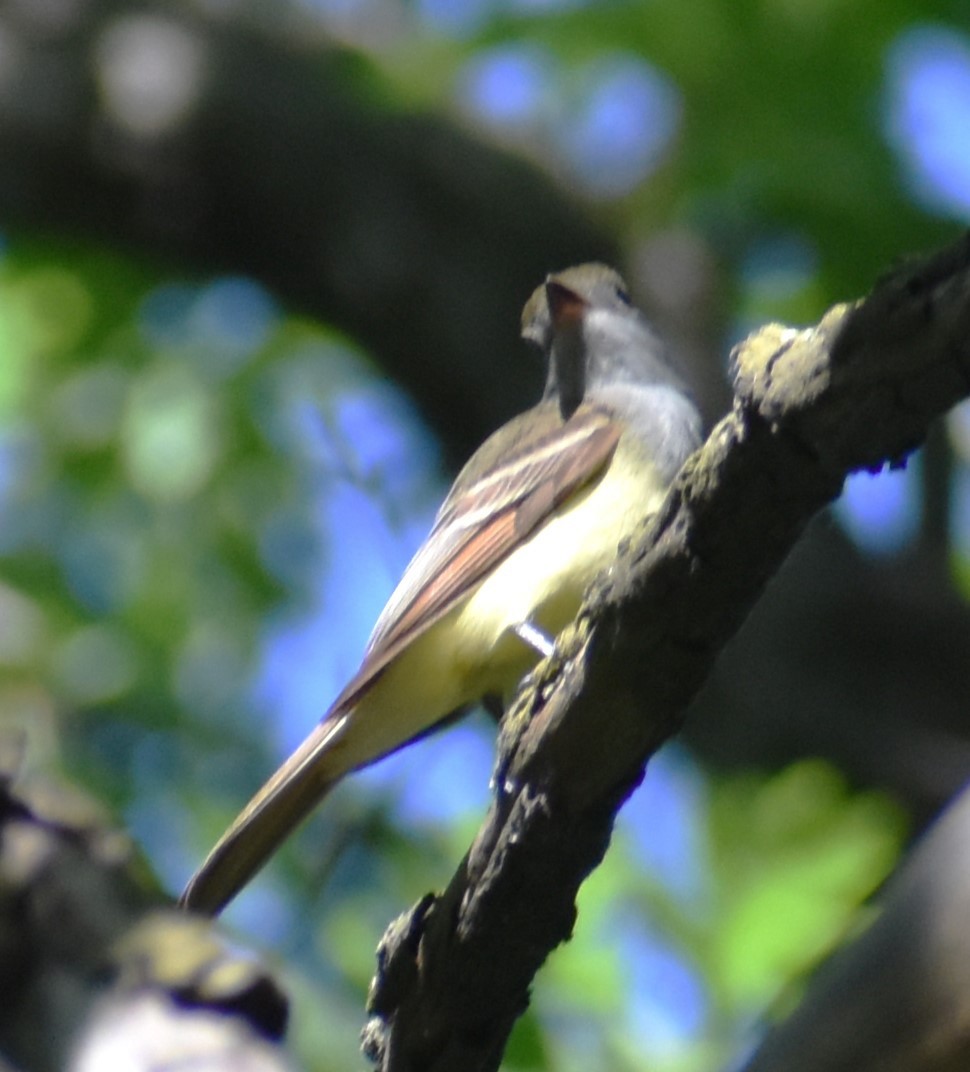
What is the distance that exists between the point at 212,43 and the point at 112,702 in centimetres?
304

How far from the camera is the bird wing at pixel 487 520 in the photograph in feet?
14.9

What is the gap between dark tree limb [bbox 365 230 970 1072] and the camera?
225cm

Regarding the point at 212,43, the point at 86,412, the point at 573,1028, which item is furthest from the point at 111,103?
the point at 573,1028

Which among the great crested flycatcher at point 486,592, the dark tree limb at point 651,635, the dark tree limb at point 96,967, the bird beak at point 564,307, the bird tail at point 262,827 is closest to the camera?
the dark tree limb at point 651,635

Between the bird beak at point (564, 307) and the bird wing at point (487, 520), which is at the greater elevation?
the bird beak at point (564, 307)

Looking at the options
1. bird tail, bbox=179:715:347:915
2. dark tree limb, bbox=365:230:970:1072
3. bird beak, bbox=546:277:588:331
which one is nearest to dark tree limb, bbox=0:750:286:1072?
bird tail, bbox=179:715:347:915

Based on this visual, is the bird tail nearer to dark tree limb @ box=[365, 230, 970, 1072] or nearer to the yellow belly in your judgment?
the yellow belly

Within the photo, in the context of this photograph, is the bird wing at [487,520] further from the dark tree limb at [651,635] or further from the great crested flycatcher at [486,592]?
the dark tree limb at [651,635]

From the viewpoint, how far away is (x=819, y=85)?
21.6 ft

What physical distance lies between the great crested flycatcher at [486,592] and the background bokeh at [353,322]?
139 centimetres

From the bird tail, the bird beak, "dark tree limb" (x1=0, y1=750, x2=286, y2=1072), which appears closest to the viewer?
"dark tree limb" (x1=0, y1=750, x2=286, y2=1072)

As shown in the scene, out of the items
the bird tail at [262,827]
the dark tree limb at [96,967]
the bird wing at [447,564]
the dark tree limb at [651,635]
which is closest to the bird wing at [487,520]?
the bird wing at [447,564]

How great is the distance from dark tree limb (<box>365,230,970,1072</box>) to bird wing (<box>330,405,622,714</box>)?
133cm

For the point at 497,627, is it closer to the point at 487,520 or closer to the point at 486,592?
the point at 486,592
